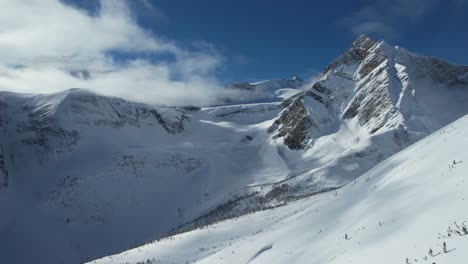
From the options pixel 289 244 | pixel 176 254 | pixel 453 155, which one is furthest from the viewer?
pixel 176 254

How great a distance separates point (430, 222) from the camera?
22.1m

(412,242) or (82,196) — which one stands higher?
(82,196)

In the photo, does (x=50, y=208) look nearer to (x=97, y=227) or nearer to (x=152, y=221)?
(x=97, y=227)

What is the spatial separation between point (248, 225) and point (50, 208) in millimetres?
126606

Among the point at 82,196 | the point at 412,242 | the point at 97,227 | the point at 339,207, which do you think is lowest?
the point at 412,242

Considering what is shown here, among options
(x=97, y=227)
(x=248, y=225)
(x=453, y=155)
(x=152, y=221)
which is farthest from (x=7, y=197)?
(x=453, y=155)

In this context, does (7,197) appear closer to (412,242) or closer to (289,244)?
(289,244)

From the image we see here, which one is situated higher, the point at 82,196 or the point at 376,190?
the point at 82,196

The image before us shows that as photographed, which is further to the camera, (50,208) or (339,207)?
(50,208)

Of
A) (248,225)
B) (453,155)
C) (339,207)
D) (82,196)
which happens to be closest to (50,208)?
(82,196)

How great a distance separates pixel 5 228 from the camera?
17150 cm

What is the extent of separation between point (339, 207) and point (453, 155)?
40.9ft

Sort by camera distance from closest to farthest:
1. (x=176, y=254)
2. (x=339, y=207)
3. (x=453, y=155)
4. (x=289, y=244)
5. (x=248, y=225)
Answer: (x=453, y=155) < (x=289, y=244) < (x=339, y=207) < (x=176, y=254) < (x=248, y=225)

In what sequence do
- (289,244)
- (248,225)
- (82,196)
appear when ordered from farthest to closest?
(82,196), (248,225), (289,244)
